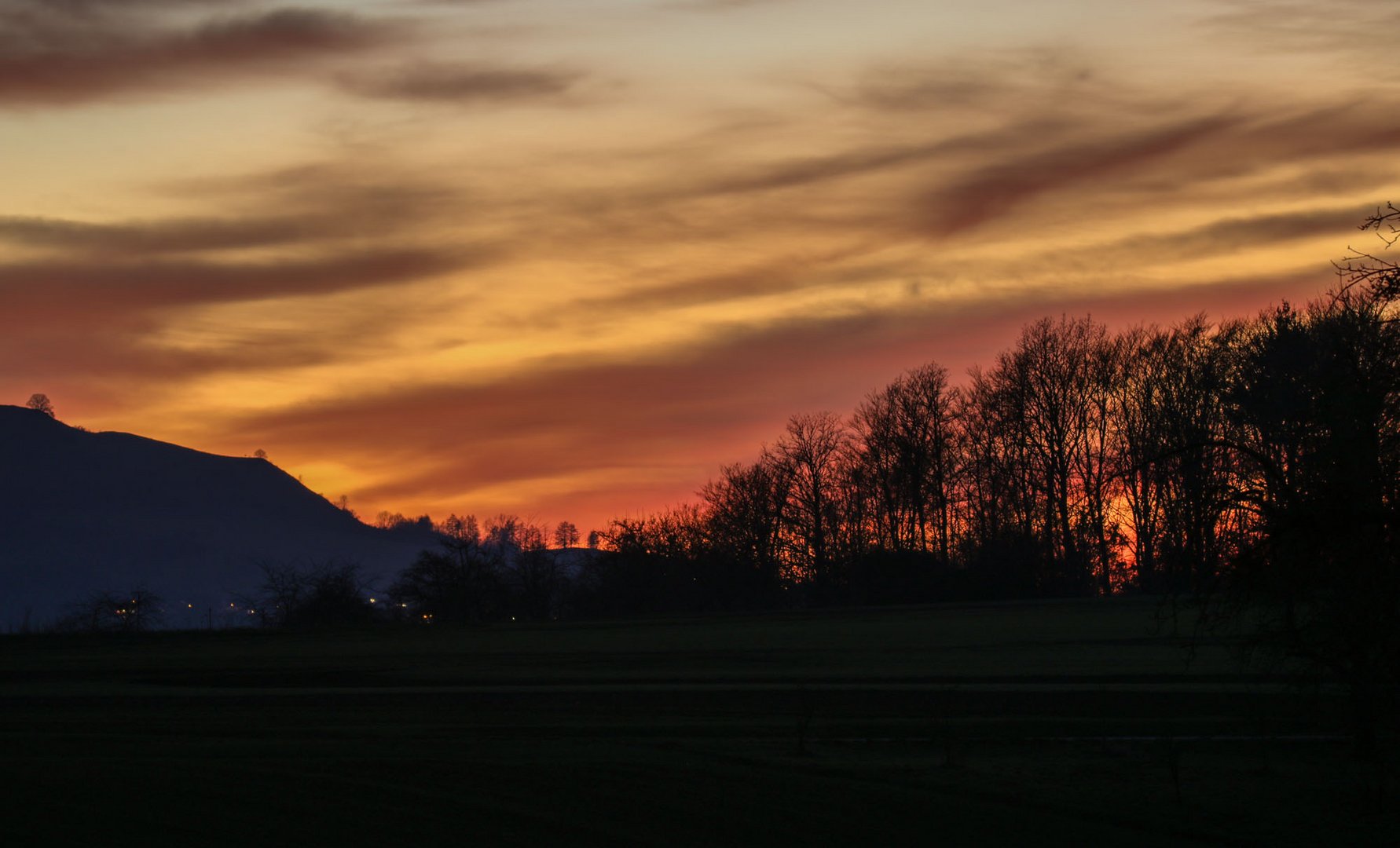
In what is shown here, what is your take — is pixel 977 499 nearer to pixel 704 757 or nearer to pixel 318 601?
pixel 318 601

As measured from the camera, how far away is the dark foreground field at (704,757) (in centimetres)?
1658

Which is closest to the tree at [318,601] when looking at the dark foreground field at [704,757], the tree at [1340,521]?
the dark foreground field at [704,757]

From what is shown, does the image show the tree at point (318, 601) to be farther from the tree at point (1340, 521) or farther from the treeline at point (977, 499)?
the tree at point (1340, 521)

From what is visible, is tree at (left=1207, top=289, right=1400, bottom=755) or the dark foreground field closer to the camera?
tree at (left=1207, top=289, right=1400, bottom=755)

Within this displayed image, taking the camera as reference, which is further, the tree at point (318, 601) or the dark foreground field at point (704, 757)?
the tree at point (318, 601)

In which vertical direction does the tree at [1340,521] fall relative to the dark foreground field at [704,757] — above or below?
above

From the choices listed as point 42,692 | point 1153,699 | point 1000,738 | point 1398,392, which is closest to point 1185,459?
point 1398,392

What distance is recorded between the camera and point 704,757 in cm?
2152

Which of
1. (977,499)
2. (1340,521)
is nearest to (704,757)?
(1340,521)

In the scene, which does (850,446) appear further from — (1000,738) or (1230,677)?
(1000,738)

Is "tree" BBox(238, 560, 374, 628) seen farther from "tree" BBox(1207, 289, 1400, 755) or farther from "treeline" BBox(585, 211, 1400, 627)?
"tree" BBox(1207, 289, 1400, 755)

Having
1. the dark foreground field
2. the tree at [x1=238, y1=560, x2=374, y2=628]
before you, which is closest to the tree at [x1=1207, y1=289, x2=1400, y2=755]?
the dark foreground field

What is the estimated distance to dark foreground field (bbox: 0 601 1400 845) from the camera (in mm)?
16578

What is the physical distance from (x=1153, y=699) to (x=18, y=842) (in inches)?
904
